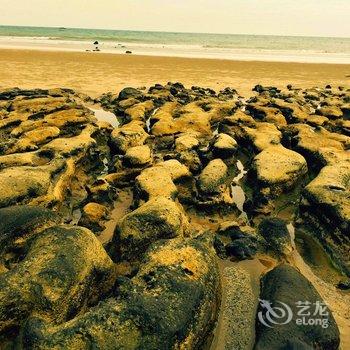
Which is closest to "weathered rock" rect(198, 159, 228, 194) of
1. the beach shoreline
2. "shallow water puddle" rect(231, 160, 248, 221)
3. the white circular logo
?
"shallow water puddle" rect(231, 160, 248, 221)

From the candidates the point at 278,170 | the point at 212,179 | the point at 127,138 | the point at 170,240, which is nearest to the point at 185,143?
the point at 127,138

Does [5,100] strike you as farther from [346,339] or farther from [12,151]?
[346,339]

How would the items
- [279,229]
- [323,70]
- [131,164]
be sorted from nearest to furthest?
1. [279,229]
2. [131,164]
3. [323,70]

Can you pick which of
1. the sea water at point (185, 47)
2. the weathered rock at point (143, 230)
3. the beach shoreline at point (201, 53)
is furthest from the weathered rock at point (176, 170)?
the sea water at point (185, 47)

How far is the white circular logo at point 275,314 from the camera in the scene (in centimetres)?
428

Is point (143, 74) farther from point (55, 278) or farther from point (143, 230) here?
point (55, 278)

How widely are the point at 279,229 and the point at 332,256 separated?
34.5 inches

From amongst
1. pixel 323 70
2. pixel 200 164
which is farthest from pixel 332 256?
pixel 323 70

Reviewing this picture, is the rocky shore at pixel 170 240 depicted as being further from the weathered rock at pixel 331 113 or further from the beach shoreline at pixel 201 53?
the beach shoreline at pixel 201 53

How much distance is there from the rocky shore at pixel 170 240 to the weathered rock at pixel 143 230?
2cm

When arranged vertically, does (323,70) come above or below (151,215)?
below

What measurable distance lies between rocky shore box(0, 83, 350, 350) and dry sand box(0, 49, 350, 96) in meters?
10.9

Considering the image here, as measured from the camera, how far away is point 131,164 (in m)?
8.76

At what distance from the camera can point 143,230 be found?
561 centimetres
